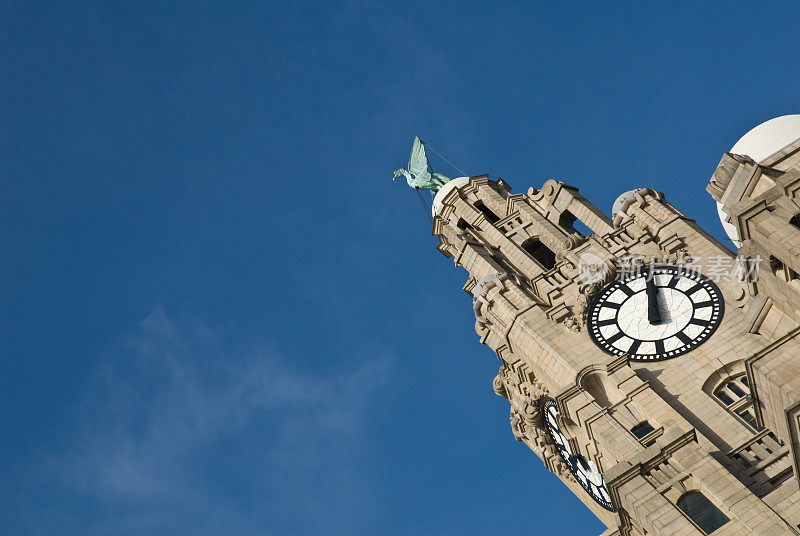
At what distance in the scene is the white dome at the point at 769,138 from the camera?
3177cm

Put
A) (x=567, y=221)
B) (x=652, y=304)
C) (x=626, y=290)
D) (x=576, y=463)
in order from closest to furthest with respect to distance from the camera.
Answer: (x=652, y=304) → (x=576, y=463) → (x=626, y=290) → (x=567, y=221)

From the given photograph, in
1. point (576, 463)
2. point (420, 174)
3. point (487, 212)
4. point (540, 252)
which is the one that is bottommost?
point (576, 463)

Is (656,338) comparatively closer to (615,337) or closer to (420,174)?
(615,337)

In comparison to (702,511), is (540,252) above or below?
above

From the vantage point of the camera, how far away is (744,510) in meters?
24.1

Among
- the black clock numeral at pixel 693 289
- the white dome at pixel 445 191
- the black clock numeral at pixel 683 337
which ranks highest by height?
the white dome at pixel 445 191

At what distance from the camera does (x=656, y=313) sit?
116ft

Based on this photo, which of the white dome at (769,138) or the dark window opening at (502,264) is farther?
the dark window opening at (502,264)

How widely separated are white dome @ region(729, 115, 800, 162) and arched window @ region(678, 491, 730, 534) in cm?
1185

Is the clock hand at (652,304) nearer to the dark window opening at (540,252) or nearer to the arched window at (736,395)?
the arched window at (736,395)

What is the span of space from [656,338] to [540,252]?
1196 centimetres

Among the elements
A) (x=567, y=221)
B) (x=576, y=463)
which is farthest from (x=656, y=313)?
(x=567, y=221)

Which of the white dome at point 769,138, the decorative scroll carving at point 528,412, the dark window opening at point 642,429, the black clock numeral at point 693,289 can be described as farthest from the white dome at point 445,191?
the dark window opening at point 642,429

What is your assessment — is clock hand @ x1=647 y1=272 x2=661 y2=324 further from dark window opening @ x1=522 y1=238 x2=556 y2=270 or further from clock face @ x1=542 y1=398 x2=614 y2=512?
dark window opening @ x1=522 y1=238 x2=556 y2=270
